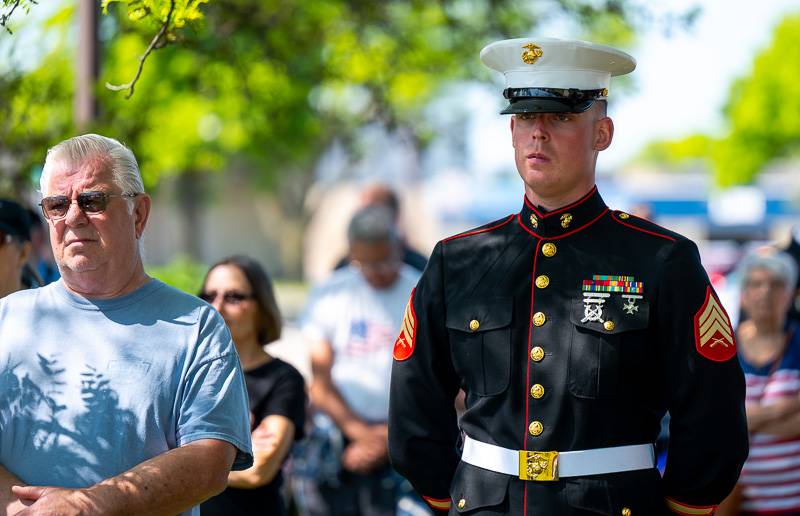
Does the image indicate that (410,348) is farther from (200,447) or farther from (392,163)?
(392,163)

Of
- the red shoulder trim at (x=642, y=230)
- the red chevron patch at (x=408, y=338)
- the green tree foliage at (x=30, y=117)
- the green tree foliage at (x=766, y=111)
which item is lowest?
the red chevron patch at (x=408, y=338)

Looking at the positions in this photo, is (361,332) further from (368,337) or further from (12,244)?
(12,244)

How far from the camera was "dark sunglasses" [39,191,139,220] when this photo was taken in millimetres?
3084

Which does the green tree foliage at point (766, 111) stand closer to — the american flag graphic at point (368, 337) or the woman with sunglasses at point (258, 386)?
the american flag graphic at point (368, 337)

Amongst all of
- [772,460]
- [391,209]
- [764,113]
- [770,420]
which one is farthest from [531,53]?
[764,113]

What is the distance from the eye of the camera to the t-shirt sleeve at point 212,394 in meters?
3.00

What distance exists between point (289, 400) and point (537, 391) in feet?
5.15

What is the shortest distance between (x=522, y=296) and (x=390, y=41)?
625cm

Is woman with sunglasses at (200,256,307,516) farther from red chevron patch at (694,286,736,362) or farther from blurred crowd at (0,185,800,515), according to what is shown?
red chevron patch at (694,286,736,362)

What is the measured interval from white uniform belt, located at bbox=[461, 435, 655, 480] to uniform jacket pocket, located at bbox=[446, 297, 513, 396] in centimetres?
19

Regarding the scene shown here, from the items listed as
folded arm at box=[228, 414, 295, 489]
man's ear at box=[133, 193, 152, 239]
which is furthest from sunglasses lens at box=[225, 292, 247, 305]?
man's ear at box=[133, 193, 152, 239]

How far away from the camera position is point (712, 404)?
3189mm

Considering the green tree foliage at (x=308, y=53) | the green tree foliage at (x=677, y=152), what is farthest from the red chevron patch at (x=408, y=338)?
the green tree foliage at (x=677, y=152)

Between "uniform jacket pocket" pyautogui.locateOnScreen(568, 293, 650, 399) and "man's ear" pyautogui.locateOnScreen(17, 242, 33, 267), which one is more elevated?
"man's ear" pyautogui.locateOnScreen(17, 242, 33, 267)
